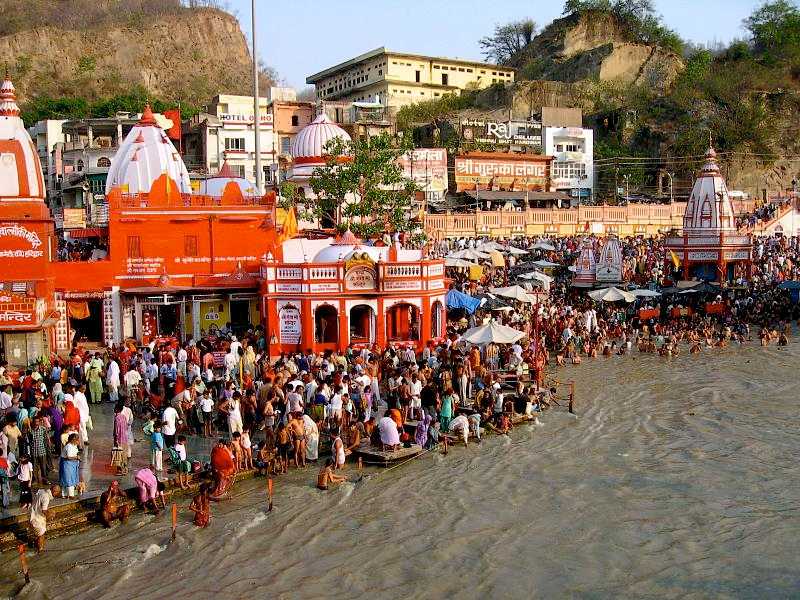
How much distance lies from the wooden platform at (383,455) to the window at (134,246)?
40.6ft

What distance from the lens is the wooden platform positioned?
1473cm

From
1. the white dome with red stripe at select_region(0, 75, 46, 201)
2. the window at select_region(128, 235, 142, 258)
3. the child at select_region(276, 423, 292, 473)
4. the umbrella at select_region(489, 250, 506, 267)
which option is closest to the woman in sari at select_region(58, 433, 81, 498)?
the child at select_region(276, 423, 292, 473)

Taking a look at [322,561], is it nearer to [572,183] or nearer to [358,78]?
[572,183]

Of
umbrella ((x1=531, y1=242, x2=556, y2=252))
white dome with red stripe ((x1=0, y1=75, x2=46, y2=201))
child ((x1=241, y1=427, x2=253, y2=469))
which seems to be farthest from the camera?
umbrella ((x1=531, y1=242, x2=556, y2=252))

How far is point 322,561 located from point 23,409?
6307mm

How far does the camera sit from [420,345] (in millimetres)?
23266

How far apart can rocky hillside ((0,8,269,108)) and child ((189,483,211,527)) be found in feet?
208

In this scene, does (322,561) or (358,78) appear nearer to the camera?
(322,561)

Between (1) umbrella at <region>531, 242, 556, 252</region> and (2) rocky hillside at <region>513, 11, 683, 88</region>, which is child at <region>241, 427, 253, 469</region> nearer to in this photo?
(1) umbrella at <region>531, 242, 556, 252</region>

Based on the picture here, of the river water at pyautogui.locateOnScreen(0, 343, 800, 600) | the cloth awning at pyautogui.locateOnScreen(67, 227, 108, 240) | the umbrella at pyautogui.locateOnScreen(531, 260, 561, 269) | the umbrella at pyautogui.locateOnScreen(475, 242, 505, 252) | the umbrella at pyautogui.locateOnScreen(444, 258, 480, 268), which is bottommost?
the river water at pyautogui.locateOnScreen(0, 343, 800, 600)

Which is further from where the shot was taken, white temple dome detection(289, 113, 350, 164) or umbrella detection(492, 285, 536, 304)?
white temple dome detection(289, 113, 350, 164)

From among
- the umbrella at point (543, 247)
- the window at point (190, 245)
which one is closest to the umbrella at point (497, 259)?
the umbrella at point (543, 247)

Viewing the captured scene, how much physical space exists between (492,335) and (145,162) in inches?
531

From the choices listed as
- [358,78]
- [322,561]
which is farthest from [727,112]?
[322,561]
